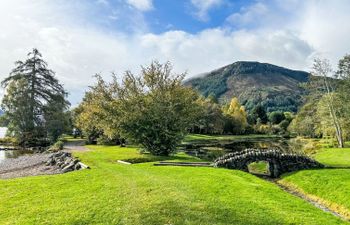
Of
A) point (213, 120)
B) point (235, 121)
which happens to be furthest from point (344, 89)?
point (235, 121)

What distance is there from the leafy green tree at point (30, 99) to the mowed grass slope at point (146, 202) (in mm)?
51335

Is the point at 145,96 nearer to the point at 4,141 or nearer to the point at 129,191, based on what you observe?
the point at 129,191

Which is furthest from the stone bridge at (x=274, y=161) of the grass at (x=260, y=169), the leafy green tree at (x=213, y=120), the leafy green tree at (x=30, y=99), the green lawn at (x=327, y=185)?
the leafy green tree at (x=213, y=120)

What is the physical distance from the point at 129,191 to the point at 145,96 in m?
24.7

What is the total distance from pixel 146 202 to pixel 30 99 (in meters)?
63.8

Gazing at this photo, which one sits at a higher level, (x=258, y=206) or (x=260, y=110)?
(x=260, y=110)

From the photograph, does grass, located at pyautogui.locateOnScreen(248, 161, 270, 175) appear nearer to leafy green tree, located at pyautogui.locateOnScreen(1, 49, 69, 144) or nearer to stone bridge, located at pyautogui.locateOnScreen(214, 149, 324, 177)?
stone bridge, located at pyautogui.locateOnScreen(214, 149, 324, 177)

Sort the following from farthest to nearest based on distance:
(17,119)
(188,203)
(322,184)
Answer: (17,119) → (322,184) → (188,203)

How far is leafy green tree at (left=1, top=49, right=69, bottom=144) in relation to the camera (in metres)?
69.8

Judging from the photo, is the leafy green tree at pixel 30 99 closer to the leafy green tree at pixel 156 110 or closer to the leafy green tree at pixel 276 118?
the leafy green tree at pixel 156 110

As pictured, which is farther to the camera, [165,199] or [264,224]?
[165,199]

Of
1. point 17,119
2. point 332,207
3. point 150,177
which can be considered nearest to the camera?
point 332,207

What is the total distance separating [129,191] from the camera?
1831 cm

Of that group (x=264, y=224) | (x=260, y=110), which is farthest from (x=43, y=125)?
(x=260, y=110)
